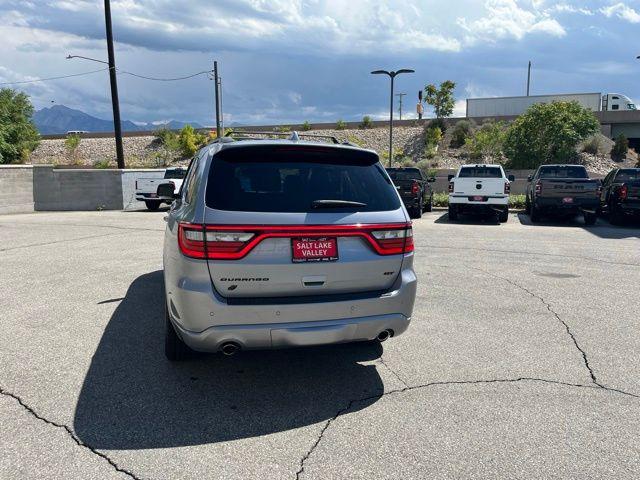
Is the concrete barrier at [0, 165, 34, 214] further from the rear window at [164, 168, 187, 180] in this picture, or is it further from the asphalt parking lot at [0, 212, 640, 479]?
the asphalt parking lot at [0, 212, 640, 479]

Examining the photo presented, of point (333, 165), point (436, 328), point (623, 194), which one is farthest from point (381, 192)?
point (623, 194)

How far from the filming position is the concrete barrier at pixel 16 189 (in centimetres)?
1886

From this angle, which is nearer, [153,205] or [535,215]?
[535,215]

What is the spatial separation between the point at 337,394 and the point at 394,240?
1253 millimetres

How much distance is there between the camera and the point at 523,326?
5.57m

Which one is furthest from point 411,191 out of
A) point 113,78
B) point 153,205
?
point 113,78

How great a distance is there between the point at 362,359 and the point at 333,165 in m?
1.80

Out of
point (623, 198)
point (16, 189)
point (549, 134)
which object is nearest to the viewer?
point (623, 198)

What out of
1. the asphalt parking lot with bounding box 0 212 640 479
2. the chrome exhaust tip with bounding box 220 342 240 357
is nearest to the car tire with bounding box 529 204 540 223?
the asphalt parking lot with bounding box 0 212 640 479

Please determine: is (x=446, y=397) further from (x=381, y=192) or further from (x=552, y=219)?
(x=552, y=219)

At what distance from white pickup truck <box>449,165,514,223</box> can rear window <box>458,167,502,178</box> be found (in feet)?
0.75

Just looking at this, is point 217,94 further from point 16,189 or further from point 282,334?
point 282,334

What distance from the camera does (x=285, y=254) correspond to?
346 cm

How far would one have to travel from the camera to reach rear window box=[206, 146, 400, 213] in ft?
11.7
